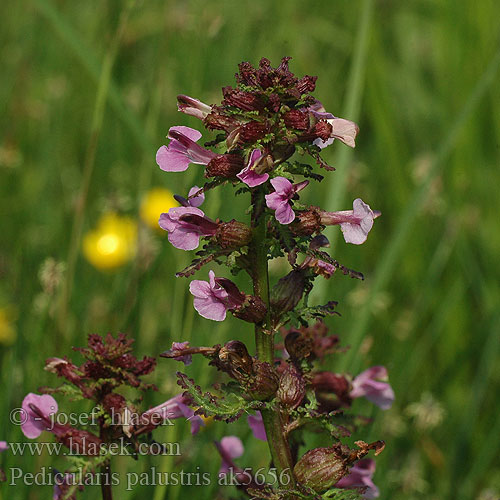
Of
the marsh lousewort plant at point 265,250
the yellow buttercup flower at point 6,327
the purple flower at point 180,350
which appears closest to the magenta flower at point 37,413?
the marsh lousewort plant at point 265,250

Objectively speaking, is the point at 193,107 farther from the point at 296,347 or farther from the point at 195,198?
the point at 296,347

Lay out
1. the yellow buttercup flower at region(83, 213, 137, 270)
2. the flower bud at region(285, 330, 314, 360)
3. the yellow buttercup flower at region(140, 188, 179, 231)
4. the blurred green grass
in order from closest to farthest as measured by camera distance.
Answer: the flower bud at region(285, 330, 314, 360)
the blurred green grass
the yellow buttercup flower at region(83, 213, 137, 270)
the yellow buttercup flower at region(140, 188, 179, 231)

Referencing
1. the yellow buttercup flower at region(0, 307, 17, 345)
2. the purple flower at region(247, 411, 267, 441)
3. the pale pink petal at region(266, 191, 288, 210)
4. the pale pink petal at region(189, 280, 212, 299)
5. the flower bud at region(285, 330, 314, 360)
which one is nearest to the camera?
the pale pink petal at region(266, 191, 288, 210)

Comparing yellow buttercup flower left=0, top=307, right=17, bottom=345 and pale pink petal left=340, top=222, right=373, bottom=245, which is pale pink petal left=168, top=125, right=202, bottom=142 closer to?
pale pink petal left=340, top=222, right=373, bottom=245

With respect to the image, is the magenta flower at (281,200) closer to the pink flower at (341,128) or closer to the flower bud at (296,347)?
the pink flower at (341,128)

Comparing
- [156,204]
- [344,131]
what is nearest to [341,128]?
[344,131]

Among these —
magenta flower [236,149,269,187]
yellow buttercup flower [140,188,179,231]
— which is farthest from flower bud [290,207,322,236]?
yellow buttercup flower [140,188,179,231]

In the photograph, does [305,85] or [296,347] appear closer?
[305,85]
